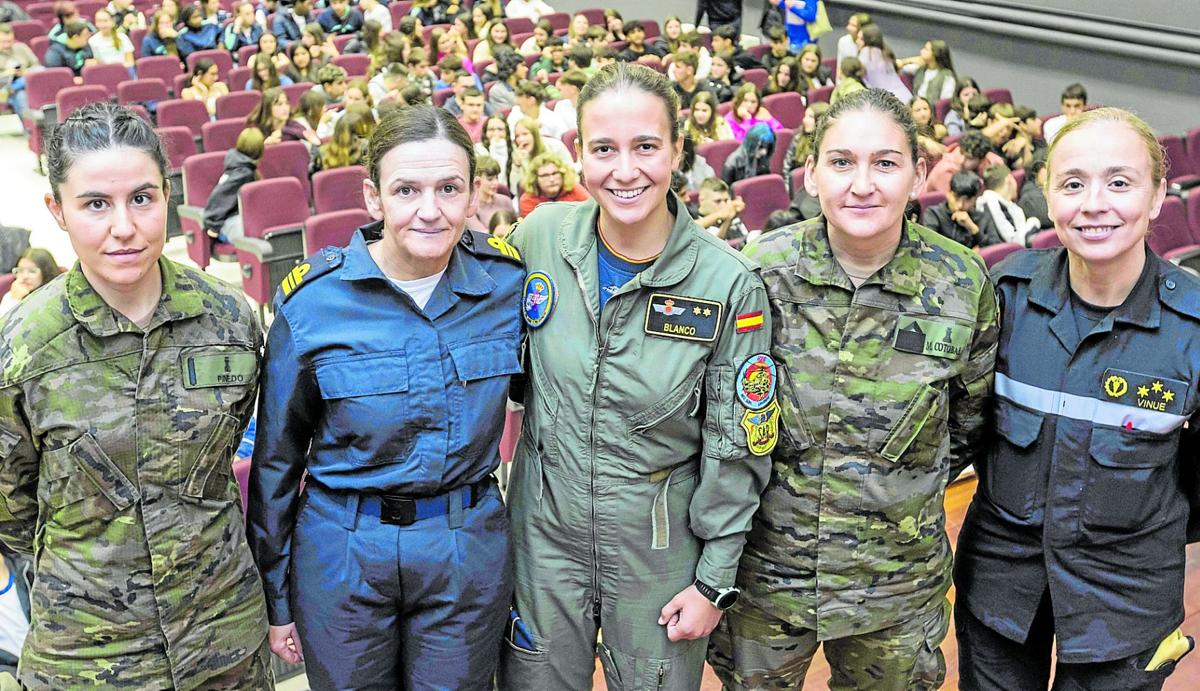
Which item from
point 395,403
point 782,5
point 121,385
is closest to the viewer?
point 121,385

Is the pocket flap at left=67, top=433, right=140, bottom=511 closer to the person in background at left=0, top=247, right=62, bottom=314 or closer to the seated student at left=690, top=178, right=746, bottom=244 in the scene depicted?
the person in background at left=0, top=247, right=62, bottom=314

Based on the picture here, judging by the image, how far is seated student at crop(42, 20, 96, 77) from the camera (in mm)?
8891

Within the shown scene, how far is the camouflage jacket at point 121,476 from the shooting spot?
164 centimetres

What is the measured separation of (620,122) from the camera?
1.83 meters

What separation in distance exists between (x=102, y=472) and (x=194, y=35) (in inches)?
356

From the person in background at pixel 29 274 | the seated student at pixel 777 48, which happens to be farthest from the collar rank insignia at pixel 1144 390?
the seated student at pixel 777 48

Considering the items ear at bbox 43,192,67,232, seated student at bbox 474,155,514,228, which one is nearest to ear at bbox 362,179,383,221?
ear at bbox 43,192,67,232

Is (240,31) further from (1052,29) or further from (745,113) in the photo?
(1052,29)

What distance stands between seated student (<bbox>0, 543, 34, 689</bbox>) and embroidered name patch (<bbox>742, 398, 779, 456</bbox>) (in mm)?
1261

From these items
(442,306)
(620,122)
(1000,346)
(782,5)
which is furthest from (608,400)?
(782,5)

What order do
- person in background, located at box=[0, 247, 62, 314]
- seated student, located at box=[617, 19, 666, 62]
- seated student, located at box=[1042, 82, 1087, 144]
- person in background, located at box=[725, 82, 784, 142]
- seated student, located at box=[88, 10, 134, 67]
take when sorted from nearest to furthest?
person in background, located at box=[0, 247, 62, 314] < person in background, located at box=[725, 82, 784, 142] < seated student, located at box=[1042, 82, 1087, 144] < seated student, located at box=[88, 10, 134, 67] < seated student, located at box=[617, 19, 666, 62]

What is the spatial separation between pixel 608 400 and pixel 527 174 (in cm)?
402

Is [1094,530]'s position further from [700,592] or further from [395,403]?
[395,403]

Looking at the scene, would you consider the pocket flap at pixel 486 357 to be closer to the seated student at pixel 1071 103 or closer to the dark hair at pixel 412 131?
the dark hair at pixel 412 131
